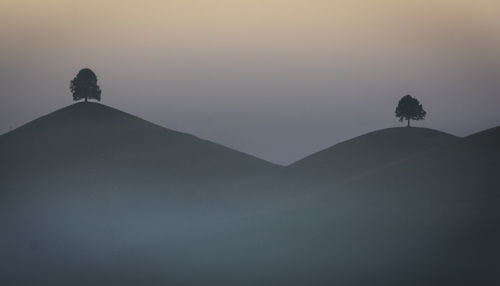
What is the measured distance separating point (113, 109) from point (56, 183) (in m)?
26.1

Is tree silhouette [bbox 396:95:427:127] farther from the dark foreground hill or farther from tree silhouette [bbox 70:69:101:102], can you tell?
tree silhouette [bbox 70:69:101:102]

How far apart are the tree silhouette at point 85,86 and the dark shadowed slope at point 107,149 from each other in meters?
3.28

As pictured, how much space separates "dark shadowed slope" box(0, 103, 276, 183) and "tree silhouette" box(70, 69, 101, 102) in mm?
3281

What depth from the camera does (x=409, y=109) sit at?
449 feet

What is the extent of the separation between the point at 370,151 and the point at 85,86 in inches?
1965

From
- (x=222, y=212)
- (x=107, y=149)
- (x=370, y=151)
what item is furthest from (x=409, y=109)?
(x=107, y=149)

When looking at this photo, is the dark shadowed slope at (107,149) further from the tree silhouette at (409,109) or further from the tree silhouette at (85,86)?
the tree silhouette at (409,109)

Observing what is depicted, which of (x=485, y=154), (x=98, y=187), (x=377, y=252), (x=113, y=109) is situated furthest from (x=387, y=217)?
(x=113, y=109)

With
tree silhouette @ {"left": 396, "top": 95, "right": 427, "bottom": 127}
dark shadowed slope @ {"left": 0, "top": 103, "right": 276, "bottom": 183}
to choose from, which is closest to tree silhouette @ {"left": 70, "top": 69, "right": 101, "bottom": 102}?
dark shadowed slope @ {"left": 0, "top": 103, "right": 276, "bottom": 183}

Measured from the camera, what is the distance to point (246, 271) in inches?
3558

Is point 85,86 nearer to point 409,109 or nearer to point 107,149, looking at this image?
point 107,149

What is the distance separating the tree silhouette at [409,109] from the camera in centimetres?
13562

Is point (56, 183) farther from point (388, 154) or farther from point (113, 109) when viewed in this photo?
point (388, 154)

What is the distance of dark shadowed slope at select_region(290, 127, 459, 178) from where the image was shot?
437ft
